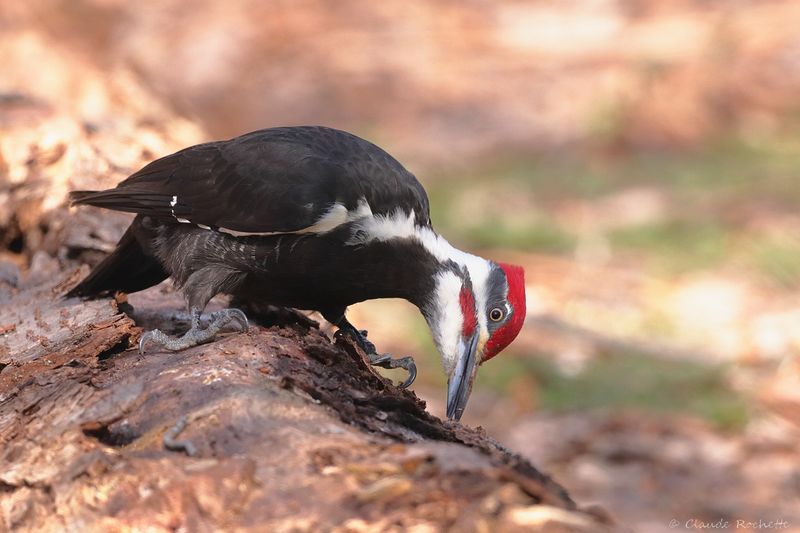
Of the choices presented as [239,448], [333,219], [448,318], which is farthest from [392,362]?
[239,448]

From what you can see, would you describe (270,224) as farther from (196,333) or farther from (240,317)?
(196,333)

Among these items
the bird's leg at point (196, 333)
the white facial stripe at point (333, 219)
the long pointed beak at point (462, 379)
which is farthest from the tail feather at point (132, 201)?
the long pointed beak at point (462, 379)

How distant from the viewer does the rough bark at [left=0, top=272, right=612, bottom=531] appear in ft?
6.79

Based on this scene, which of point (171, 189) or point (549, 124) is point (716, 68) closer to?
point (549, 124)

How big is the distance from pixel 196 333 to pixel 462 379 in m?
0.93

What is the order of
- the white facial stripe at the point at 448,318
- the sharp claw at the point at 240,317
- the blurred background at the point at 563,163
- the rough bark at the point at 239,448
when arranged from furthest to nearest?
the blurred background at the point at 563,163 → the white facial stripe at the point at 448,318 → the sharp claw at the point at 240,317 → the rough bark at the point at 239,448

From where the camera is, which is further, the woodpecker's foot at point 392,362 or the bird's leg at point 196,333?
the woodpecker's foot at point 392,362

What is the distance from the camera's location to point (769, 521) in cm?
514

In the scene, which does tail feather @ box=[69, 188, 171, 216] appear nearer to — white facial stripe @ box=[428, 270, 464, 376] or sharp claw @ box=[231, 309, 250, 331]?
sharp claw @ box=[231, 309, 250, 331]

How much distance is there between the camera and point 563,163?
10891 mm

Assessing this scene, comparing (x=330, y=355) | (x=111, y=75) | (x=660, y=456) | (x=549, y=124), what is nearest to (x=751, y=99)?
(x=549, y=124)

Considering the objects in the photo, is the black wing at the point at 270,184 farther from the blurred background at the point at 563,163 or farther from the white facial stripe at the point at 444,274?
the blurred background at the point at 563,163

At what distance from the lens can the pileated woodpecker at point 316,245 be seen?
3639 millimetres

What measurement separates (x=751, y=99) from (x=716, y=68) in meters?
0.52
